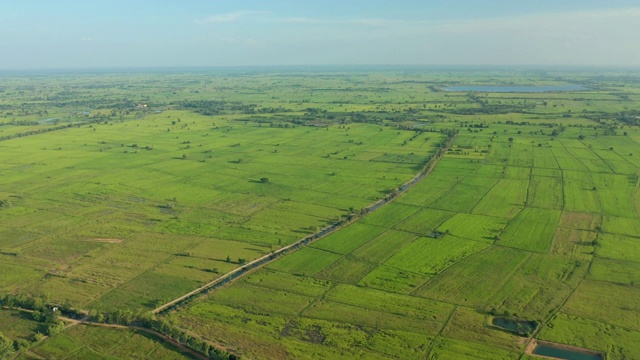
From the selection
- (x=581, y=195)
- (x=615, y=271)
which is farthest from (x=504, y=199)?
(x=615, y=271)

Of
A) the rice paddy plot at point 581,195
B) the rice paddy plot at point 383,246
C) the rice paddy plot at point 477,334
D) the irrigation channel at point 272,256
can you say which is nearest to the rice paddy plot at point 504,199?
the rice paddy plot at point 581,195

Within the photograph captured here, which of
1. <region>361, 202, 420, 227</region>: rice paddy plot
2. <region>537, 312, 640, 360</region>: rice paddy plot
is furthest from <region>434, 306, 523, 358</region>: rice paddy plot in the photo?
<region>361, 202, 420, 227</region>: rice paddy plot

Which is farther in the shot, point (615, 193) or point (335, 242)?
point (615, 193)

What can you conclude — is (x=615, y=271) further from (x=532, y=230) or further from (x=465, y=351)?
(x=465, y=351)

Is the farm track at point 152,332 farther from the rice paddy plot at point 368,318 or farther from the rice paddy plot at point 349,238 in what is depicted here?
the rice paddy plot at point 349,238

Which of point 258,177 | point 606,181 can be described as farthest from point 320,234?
point 606,181

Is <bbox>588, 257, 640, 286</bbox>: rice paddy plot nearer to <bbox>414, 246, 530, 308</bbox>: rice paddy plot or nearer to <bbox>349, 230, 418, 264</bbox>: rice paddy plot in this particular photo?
<bbox>414, 246, 530, 308</bbox>: rice paddy plot

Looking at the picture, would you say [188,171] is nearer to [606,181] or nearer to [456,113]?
[606,181]
